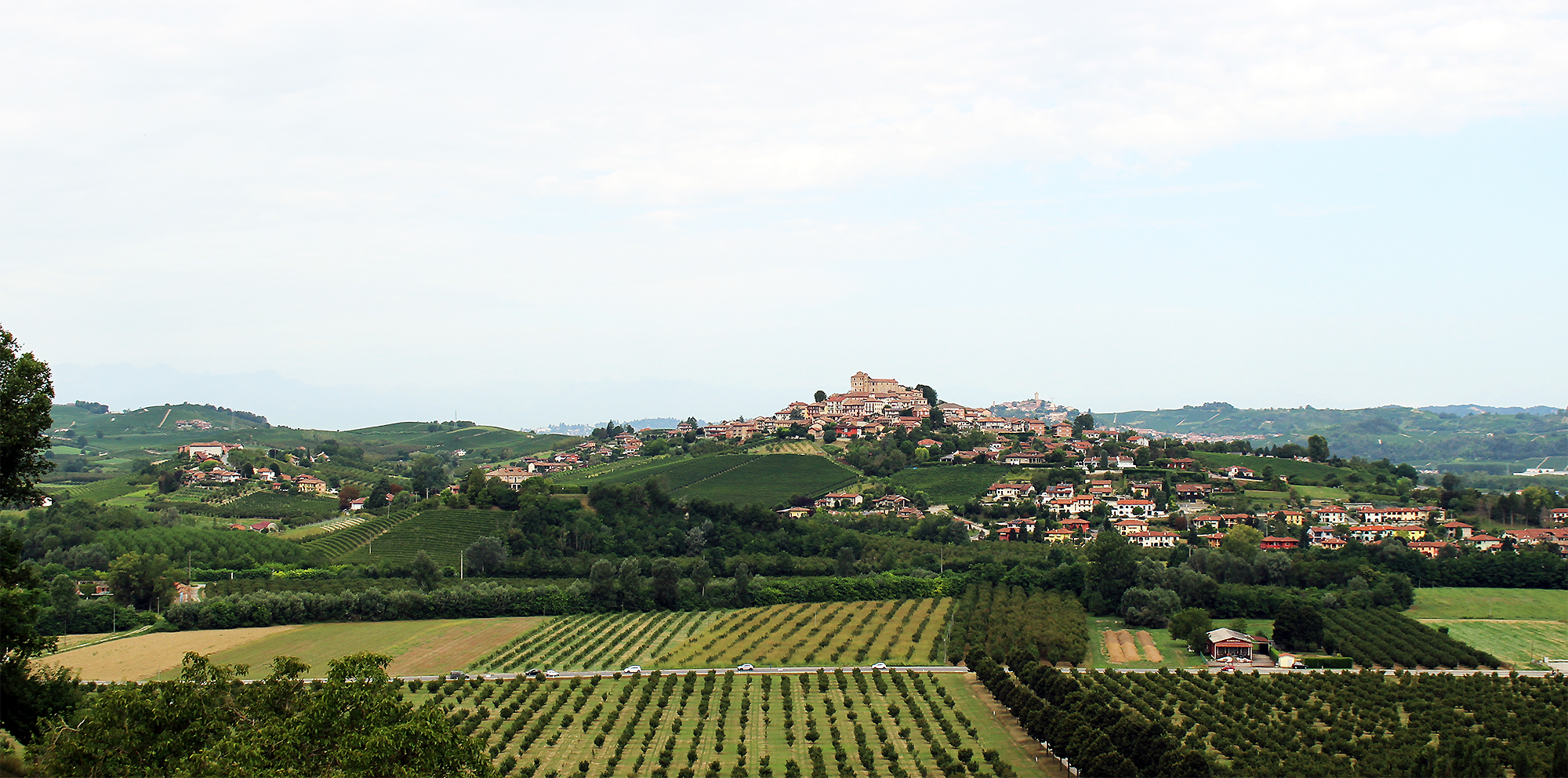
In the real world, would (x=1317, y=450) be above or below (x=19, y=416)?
below

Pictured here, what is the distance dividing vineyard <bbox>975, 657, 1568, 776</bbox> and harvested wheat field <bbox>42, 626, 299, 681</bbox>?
36.1m

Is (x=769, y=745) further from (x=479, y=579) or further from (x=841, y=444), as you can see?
(x=841, y=444)

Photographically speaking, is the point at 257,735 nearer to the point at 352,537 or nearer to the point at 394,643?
the point at 394,643

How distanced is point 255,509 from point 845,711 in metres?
71.3

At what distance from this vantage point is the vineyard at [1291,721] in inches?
1352

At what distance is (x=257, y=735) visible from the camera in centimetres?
2161

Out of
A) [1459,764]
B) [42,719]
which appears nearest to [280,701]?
[42,719]

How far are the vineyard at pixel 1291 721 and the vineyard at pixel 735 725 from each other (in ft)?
8.23

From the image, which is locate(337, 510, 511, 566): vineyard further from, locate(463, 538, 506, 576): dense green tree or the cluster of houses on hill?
the cluster of houses on hill

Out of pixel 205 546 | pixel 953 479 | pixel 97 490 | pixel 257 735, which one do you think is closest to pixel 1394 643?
pixel 257 735

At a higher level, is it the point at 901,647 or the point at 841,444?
the point at 841,444

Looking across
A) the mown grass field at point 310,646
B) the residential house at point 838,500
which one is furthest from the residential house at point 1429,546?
the mown grass field at point 310,646

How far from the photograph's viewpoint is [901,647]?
5584 centimetres

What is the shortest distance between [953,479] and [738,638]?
49893 mm
